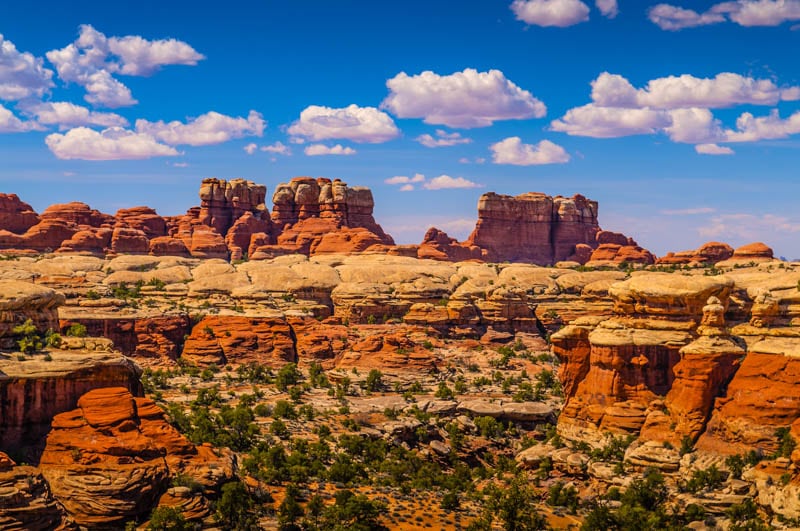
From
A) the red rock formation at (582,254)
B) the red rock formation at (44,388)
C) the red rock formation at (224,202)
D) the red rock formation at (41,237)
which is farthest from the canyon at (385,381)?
the red rock formation at (582,254)

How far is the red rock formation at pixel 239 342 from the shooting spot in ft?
370

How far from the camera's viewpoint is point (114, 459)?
57562mm

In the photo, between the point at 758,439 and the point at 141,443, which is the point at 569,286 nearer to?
the point at 758,439

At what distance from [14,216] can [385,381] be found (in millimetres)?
91025

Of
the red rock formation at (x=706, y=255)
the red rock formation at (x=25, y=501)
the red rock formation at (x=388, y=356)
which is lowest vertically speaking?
the red rock formation at (x=25, y=501)

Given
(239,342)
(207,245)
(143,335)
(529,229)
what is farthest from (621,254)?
(143,335)

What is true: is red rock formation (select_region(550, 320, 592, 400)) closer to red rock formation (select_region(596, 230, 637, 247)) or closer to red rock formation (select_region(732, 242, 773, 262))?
red rock formation (select_region(732, 242, 773, 262))

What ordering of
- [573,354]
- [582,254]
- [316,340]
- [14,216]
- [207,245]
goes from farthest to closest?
[582,254]
[207,245]
[14,216]
[316,340]
[573,354]

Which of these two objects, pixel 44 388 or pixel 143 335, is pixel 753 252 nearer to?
pixel 143 335

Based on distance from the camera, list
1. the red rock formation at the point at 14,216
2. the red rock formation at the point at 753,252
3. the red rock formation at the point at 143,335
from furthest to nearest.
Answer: the red rock formation at the point at 14,216
the red rock formation at the point at 753,252
the red rock formation at the point at 143,335

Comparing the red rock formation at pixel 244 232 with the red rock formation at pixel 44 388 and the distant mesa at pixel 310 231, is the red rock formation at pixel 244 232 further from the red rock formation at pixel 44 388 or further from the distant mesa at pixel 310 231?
the red rock formation at pixel 44 388

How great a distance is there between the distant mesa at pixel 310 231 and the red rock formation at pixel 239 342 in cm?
4870

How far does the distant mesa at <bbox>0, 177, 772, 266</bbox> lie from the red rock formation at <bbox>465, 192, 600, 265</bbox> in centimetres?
19

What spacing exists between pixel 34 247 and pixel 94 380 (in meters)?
107
